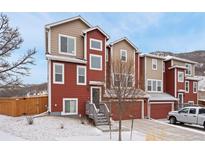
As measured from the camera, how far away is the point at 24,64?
18906mm

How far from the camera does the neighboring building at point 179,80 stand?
26.8m

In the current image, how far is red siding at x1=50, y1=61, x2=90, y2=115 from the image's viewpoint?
1744cm

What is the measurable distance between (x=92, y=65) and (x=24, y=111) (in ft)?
21.7

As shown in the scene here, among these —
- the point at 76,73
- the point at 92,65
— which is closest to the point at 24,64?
the point at 76,73

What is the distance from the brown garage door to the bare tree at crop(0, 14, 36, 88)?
1260 centimetres

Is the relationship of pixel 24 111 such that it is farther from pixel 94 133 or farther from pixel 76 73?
pixel 94 133

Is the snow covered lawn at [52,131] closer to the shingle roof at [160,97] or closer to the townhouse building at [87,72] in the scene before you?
the townhouse building at [87,72]

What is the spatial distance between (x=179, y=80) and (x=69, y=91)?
14770 mm

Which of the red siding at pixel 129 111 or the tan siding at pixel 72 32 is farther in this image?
the red siding at pixel 129 111

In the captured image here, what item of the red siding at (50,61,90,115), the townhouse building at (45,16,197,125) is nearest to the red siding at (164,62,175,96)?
the townhouse building at (45,16,197,125)

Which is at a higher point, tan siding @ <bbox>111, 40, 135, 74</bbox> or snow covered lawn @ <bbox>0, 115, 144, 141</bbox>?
tan siding @ <bbox>111, 40, 135, 74</bbox>

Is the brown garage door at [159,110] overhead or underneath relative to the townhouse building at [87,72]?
underneath

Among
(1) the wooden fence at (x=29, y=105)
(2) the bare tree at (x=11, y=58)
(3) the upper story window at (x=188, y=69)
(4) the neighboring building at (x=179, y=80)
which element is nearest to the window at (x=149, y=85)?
(4) the neighboring building at (x=179, y=80)

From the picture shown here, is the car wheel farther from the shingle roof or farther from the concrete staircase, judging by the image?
Result: the concrete staircase
